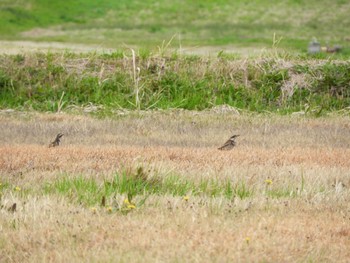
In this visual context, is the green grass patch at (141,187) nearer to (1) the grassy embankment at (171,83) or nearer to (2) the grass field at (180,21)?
(1) the grassy embankment at (171,83)

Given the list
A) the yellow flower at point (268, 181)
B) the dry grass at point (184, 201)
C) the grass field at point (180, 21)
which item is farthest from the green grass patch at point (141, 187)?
the grass field at point (180, 21)

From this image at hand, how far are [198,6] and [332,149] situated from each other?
39.9m

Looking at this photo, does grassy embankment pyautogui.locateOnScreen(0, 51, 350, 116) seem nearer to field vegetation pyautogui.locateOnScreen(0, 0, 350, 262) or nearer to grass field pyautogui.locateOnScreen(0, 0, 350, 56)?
field vegetation pyautogui.locateOnScreen(0, 0, 350, 262)

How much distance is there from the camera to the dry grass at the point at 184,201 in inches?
226

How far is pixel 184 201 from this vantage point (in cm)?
709

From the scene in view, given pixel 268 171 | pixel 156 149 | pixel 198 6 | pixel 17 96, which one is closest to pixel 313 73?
pixel 17 96

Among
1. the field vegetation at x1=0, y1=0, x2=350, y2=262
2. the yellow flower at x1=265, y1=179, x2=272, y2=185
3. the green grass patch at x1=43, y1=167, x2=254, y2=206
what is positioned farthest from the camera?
the yellow flower at x1=265, y1=179, x2=272, y2=185

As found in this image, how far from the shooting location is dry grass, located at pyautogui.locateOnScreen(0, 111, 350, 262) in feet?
18.8

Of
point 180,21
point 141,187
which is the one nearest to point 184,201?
point 141,187

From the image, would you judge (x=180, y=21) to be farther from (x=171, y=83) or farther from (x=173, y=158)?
(x=173, y=158)

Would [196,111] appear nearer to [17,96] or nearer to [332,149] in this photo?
[17,96]

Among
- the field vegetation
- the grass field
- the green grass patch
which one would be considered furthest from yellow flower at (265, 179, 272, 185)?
the grass field

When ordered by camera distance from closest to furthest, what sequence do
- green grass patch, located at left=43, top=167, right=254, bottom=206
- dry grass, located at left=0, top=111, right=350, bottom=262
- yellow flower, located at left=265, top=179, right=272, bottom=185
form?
1. dry grass, located at left=0, top=111, right=350, bottom=262
2. green grass patch, located at left=43, top=167, right=254, bottom=206
3. yellow flower, located at left=265, top=179, right=272, bottom=185

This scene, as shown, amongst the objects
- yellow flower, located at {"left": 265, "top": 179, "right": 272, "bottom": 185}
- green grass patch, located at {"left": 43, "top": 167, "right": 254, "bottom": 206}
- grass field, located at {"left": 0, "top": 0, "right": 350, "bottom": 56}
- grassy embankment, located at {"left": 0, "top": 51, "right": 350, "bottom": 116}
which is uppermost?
green grass patch, located at {"left": 43, "top": 167, "right": 254, "bottom": 206}
